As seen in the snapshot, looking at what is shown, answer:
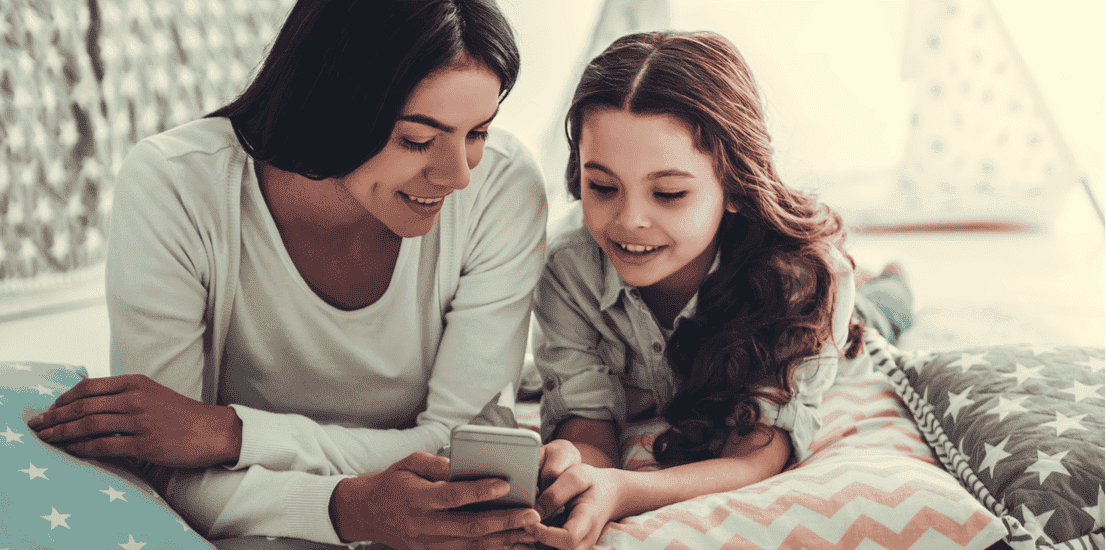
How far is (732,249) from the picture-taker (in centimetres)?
123

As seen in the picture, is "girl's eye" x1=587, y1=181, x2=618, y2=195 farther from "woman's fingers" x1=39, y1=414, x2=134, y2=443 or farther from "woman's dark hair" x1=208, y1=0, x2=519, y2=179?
"woman's fingers" x1=39, y1=414, x2=134, y2=443

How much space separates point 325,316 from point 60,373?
1.21 feet

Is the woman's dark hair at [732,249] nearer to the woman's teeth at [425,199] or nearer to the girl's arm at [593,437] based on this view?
the girl's arm at [593,437]

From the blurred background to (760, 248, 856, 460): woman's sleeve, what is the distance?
2.58 feet

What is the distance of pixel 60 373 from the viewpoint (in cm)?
106

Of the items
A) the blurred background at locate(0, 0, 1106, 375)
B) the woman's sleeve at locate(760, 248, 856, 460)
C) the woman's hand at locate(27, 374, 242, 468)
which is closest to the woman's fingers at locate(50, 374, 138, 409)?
the woman's hand at locate(27, 374, 242, 468)

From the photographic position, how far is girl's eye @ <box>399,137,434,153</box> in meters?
0.93

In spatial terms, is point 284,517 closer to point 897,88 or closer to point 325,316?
point 325,316

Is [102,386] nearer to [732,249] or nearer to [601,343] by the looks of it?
[601,343]

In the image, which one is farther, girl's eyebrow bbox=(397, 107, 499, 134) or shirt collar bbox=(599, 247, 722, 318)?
shirt collar bbox=(599, 247, 722, 318)

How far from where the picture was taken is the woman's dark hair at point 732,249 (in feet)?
3.57

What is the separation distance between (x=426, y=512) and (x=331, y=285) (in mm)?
394

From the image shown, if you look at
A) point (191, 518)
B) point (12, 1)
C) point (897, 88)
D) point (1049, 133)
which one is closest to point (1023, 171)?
point (1049, 133)

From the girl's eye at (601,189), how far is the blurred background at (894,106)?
1145 mm
